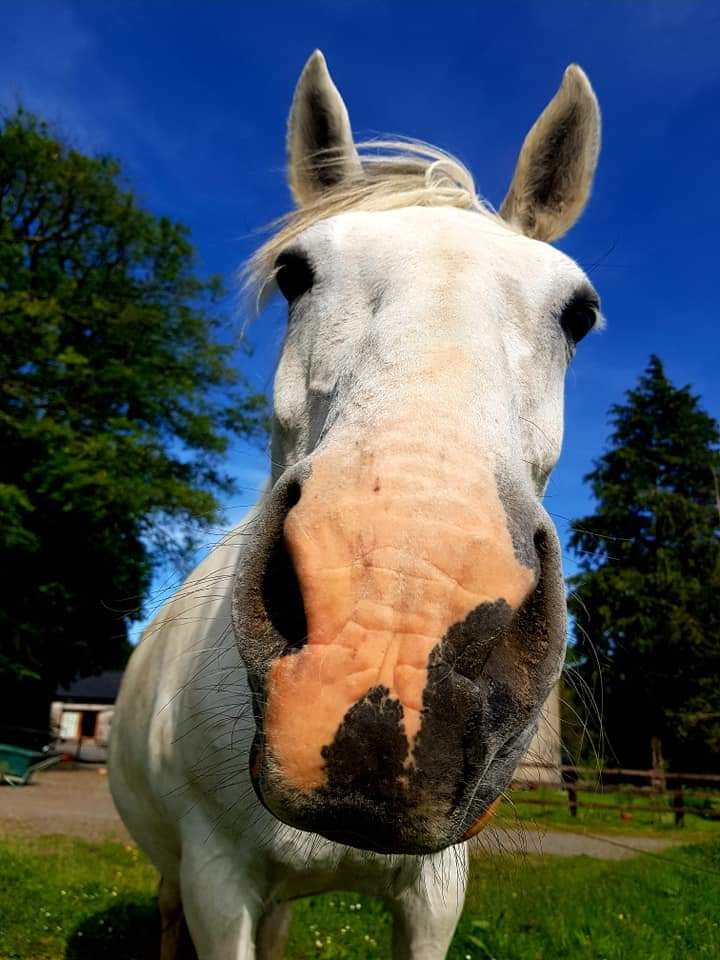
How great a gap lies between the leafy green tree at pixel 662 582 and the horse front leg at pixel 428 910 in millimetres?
21510

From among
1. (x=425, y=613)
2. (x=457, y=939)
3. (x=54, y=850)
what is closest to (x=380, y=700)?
(x=425, y=613)

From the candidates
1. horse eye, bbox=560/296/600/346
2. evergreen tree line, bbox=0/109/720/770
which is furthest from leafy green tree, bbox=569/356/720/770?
horse eye, bbox=560/296/600/346

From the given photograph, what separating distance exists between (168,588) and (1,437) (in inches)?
727

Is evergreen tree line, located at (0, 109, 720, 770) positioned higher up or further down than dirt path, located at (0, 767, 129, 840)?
higher up

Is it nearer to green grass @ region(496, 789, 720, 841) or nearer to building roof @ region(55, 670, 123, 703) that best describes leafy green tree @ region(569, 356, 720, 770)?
green grass @ region(496, 789, 720, 841)

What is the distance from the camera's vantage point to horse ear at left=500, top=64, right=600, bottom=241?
8.71ft

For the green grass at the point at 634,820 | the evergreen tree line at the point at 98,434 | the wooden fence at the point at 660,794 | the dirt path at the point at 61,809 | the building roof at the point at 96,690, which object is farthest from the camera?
the building roof at the point at 96,690

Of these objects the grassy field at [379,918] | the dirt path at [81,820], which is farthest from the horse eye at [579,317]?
the dirt path at [81,820]

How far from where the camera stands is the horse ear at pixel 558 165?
2.66m

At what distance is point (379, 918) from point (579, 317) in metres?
4.85

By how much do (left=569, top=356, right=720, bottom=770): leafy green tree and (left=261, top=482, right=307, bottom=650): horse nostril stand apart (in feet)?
74.5

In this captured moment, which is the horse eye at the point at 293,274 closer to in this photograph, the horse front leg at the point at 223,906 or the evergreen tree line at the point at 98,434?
the horse front leg at the point at 223,906

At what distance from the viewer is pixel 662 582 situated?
92.3 ft

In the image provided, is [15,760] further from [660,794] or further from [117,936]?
[660,794]
